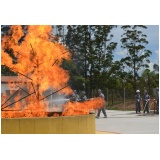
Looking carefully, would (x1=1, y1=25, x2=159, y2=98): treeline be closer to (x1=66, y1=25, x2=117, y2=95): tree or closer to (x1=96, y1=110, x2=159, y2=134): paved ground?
(x1=66, y1=25, x2=117, y2=95): tree

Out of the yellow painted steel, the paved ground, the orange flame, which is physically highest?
the orange flame

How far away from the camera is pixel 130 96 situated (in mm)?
26359

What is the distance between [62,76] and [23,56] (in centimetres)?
111

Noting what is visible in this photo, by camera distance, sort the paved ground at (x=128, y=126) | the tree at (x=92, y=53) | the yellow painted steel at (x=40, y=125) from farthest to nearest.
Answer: the tree at (x=92, y=53), the paved ground at (x=128, y=126), the yellow painted steel at (x=40, y=125)

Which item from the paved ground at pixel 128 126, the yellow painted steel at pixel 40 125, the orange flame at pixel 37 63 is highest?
the orange flame at pixel 37 63

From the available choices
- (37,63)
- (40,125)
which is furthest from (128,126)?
(40,125)

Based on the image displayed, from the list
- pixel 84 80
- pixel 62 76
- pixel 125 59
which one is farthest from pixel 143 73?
pixel 62 76

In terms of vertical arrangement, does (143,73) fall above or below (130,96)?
above

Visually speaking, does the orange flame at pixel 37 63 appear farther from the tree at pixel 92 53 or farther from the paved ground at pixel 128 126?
the tree at pixel 92 53

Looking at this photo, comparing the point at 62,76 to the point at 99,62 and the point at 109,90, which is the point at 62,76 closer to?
the point at 99,62

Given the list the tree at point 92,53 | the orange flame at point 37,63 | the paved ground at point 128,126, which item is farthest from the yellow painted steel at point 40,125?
the tree at point 92,53

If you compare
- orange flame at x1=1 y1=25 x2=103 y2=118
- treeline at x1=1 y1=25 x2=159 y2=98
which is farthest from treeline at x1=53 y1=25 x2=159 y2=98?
orange flame at x1=1 y1=25 x2=103 y2=118

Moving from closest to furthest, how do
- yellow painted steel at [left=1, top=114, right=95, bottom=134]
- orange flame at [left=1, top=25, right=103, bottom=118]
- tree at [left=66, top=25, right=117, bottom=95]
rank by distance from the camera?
yellow painted steel at [left=1, top=114, right=95, bottom=134]
orange flame at [left=1, top=25, right=103, bottom=118]
tree at [left=66, top=25, right=117, bottom=95]
